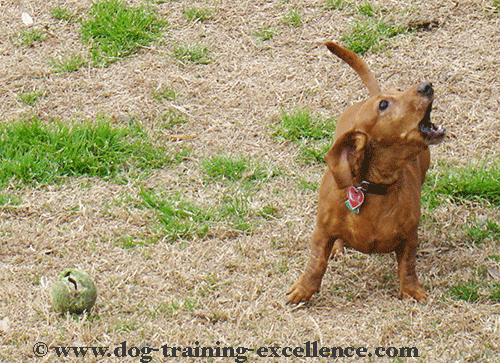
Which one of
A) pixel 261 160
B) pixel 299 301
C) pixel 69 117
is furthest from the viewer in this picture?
pixel 69 117

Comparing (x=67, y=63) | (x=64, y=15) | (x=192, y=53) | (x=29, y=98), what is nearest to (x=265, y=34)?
(x=192, y=53)

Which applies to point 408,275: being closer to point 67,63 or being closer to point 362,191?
point 362,191

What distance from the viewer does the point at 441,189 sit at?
4332 mm

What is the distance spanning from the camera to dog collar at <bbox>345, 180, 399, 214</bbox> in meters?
3.32

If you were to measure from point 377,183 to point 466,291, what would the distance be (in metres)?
0.75

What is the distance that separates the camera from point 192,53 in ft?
18.3

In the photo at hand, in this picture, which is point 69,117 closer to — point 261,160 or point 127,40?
point 127,40

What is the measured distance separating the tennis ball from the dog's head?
1.21 metres

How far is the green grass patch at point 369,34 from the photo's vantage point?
5.44 metres

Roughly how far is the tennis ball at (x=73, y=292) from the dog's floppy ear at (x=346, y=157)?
3.95 feet

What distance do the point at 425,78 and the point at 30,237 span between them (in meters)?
2.70

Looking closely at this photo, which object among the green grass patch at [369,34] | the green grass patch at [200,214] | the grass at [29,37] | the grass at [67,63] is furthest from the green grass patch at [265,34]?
the green grass patch at [200,214]

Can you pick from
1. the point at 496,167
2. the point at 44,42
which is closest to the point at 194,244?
the point at 496,167

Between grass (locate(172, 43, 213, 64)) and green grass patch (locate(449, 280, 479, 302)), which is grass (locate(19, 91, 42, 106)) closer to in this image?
grass (locate(172, 43, 213, 64))
